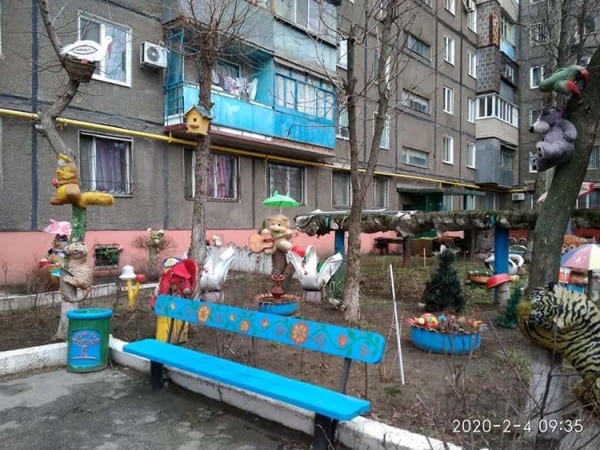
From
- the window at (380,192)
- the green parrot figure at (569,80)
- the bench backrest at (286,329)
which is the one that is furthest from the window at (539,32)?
the bench backrest at (286,329)

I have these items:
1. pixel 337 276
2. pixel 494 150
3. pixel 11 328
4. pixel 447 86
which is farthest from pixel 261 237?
pixel 494 150

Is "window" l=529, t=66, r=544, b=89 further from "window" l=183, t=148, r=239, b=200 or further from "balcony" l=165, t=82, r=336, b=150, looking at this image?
"window" l=183, t=148, r=239, b=200

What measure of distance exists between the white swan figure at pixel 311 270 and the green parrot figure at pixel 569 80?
19.1ft

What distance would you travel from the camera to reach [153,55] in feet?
40.3

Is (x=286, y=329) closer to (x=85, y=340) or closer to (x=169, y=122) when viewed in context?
(x=85, y=340)

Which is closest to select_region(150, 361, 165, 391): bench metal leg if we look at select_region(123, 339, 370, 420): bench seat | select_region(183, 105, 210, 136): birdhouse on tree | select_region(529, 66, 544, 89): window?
select_region(123, 339, 370, 420): bench seat

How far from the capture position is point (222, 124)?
42.5ft

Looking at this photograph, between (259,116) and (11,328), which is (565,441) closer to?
(11,328)

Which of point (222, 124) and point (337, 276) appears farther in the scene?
point (222, 124)

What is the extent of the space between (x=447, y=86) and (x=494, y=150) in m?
5.61

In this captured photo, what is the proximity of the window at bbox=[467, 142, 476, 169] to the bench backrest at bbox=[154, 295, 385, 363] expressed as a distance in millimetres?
26680

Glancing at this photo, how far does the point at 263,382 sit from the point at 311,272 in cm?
522

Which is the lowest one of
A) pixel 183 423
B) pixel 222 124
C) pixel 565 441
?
pixel 183 423

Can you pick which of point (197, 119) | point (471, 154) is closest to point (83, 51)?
point (197, 119)
